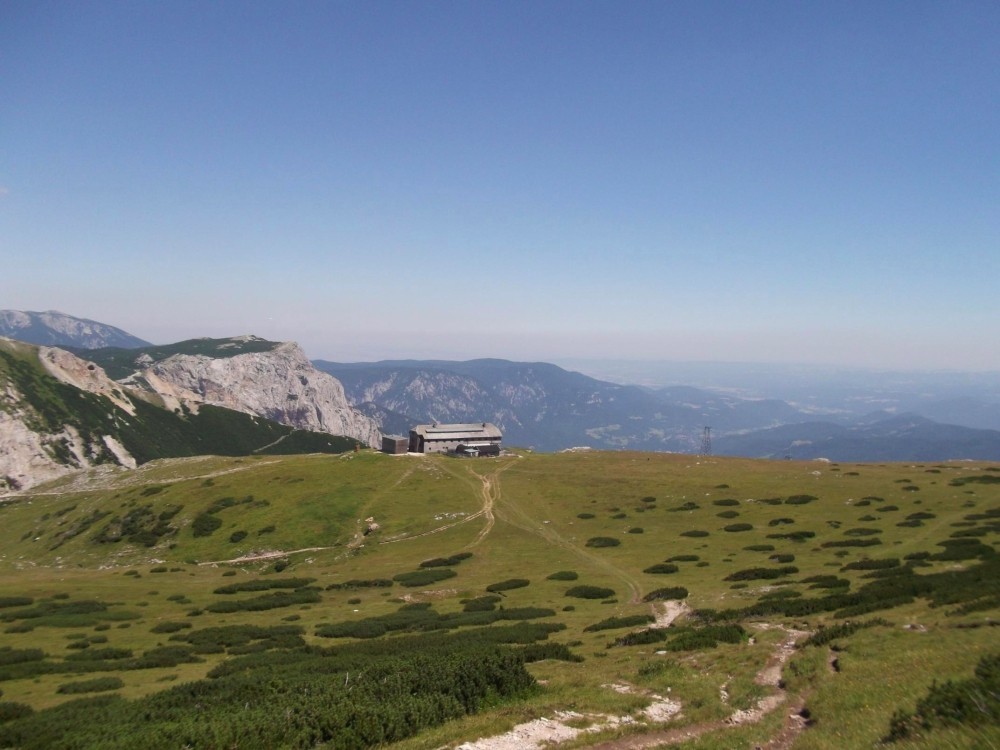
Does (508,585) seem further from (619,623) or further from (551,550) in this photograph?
(619,623)

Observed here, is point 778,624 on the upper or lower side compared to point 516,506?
upper

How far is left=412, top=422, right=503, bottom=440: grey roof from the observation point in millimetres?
139125

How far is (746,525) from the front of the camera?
63.2 m

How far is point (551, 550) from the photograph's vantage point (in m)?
64.2

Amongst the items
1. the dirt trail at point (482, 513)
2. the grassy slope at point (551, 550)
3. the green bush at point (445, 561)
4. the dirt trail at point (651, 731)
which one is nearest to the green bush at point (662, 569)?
the grassy slope at point (551, 550)

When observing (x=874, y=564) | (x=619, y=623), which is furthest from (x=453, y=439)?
(x=619, y=623)

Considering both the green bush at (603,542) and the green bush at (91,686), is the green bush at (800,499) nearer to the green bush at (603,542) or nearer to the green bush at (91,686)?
the green bush at (603,542)

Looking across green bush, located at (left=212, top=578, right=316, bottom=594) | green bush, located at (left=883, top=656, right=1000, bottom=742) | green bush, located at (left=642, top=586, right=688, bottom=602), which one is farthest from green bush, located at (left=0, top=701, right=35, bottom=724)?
green bush, located at (left=642, top=586, right=688, bottom=602)

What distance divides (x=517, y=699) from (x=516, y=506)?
213 feet

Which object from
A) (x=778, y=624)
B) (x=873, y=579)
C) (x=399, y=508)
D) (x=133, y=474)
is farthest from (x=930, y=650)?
(x=133, y=474)

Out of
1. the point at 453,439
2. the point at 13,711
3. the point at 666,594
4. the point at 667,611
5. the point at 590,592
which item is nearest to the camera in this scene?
the point at 13,711

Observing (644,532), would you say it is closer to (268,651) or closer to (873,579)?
(873,579)

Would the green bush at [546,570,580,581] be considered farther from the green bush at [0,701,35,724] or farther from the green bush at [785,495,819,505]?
the green bush at [0,701,35,724]

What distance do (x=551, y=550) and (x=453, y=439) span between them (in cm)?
7670
